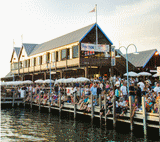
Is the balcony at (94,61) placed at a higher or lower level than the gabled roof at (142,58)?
lower

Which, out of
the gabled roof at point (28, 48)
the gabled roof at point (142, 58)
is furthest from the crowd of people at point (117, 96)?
the gabled roof at point (28, 48)

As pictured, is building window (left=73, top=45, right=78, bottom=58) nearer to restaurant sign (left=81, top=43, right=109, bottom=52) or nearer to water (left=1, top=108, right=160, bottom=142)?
restaurant sign (left=81, top=43, right=109, bottom=52)

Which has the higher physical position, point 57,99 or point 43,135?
point 57,99

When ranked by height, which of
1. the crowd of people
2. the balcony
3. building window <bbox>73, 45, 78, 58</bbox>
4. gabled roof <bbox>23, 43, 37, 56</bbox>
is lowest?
the crowd of people

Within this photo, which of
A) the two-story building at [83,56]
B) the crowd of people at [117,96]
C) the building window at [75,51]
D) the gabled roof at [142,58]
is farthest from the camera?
the gabled roof at [142,58]

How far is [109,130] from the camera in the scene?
51.9ft

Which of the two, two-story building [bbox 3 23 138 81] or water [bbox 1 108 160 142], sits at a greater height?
two-story building [bbox 3 23 138 81]

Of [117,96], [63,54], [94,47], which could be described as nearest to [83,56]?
[94,47]

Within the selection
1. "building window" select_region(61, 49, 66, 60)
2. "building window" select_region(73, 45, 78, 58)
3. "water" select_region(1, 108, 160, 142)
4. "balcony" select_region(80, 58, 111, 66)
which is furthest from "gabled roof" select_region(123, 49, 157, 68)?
"water" select_region(1, 108, 160, 142)

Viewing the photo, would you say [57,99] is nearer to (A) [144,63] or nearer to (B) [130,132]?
(B) [130,132]

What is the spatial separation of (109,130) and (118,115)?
4.34ft

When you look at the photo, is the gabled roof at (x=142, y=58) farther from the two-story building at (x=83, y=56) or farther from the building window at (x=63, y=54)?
the building window at (x=63, y=54)

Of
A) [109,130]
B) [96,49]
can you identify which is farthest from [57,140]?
[96,49]

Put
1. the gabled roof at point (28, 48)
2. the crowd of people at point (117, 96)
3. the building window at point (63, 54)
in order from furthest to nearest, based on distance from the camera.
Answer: the gabled roof at point (28, 48)
the building window at point (63, 54)
the crowd of people at point (117, 96)
